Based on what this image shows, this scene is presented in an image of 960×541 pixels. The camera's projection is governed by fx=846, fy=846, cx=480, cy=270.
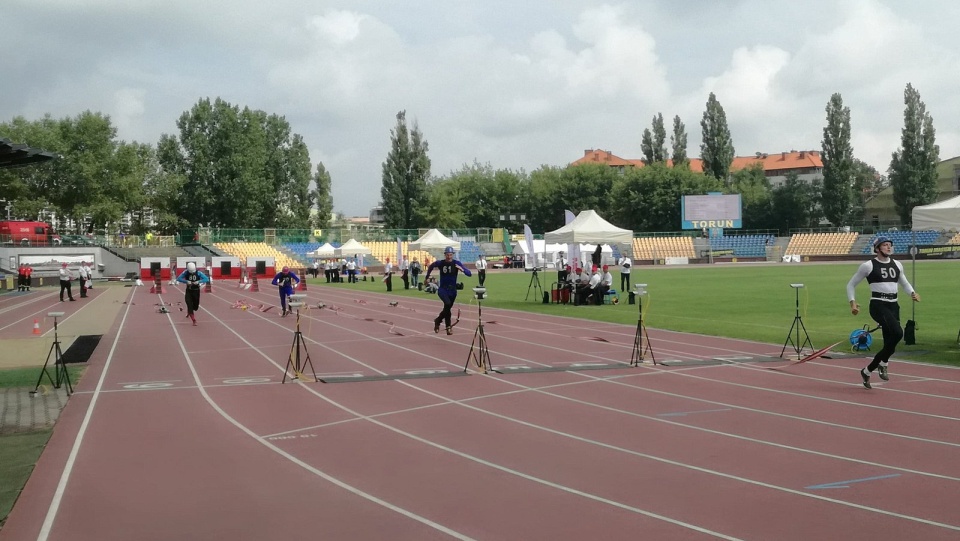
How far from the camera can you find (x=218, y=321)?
23.2 meters

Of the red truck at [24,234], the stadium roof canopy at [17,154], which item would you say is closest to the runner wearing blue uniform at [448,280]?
the stadium roof canopy at [17,154]

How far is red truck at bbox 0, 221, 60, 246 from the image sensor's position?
58562 mm

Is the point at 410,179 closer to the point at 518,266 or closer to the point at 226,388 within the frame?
the point at 518,266

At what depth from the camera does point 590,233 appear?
87.6 ft

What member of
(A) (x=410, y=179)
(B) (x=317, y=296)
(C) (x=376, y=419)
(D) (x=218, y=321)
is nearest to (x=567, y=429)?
(C) (x=376, y=419)

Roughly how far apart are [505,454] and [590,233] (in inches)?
774

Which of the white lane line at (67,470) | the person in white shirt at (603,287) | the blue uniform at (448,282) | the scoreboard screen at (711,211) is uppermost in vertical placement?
the scoreboard screen at (711,211)

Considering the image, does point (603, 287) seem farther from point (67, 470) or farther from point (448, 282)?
point (67, 470)

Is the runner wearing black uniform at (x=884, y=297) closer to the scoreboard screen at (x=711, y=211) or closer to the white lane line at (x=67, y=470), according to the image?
the white lane line at (x=67, y=470)

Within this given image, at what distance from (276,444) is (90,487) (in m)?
1.79

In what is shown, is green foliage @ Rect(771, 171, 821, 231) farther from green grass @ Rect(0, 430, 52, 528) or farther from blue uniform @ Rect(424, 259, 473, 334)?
green grass @ Rect(0, 430, 52, 528)

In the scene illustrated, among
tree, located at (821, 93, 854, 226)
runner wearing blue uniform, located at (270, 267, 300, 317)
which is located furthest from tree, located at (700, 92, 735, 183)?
runner wearing blue uniform, located at (270, 267, 300, 317)

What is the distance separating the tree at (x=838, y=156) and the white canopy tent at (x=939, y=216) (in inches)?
2763

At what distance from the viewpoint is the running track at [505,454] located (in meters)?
5.65
